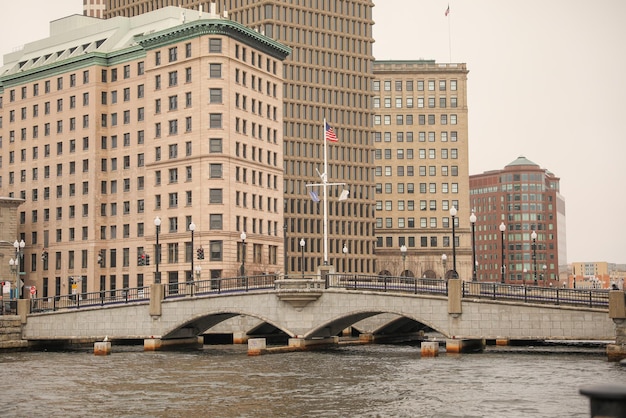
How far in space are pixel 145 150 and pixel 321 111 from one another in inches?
1920

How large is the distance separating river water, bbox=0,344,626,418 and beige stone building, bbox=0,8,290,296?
4870cm

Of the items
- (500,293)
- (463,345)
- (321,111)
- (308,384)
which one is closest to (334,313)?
(463,345)

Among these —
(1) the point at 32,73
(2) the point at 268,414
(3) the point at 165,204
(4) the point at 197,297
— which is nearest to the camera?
(2) the point at 268,414

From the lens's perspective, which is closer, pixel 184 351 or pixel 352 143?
pixel 184 351

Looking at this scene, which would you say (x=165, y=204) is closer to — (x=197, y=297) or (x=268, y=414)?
(x=197, y=297)

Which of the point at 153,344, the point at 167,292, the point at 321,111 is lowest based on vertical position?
the point at 153,344

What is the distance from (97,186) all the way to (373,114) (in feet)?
205

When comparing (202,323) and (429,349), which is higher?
(202,323)

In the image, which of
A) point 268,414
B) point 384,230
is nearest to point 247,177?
point 384,230

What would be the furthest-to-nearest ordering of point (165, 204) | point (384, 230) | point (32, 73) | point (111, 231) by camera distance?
1. point (384, 230)
2. point (32, 73)
3. point (111, 231)
4. point (165, 204)

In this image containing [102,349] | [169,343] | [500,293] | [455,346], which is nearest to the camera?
[455,346]

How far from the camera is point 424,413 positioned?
104 ft

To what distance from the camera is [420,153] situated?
175 metres

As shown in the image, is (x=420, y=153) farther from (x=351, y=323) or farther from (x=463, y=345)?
(x=463, y=345)
